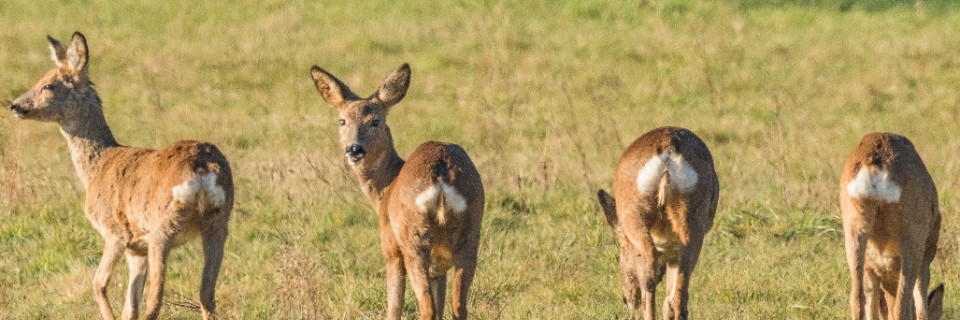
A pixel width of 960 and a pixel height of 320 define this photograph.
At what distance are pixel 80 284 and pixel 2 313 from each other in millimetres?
630

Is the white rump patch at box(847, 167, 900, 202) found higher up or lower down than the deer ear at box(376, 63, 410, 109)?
lower down

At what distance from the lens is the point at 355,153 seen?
25.6 feet

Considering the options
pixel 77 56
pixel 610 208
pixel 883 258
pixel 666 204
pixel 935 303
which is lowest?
pixel 935 303

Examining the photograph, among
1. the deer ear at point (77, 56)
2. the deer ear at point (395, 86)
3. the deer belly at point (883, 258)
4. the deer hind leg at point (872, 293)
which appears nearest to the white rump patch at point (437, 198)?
the deer ear at point (395, 86)

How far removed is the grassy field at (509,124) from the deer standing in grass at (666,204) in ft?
2.72

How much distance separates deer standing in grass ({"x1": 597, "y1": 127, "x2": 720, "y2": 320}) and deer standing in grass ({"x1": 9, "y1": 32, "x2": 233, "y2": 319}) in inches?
87.5

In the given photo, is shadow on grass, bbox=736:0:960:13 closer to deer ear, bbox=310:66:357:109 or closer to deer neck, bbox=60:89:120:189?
deer ear, bbox=310:66:357:109

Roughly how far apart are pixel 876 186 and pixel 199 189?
3.55 m

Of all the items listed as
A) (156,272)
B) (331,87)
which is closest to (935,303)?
(331,87)

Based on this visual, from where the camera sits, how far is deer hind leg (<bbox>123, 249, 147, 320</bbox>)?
784 centimetres

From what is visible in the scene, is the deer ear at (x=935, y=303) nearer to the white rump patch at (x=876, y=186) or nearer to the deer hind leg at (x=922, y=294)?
the deer hind leg at (x=922, y=294)

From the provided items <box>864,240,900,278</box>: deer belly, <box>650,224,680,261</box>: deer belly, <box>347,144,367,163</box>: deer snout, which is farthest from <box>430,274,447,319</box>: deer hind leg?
<box>864,240,900,278</box>: deer belly

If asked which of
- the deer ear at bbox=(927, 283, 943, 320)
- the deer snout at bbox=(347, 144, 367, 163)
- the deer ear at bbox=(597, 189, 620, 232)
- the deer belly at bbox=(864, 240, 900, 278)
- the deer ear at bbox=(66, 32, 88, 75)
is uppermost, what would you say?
the deer ear at bbox=(66, 32, 88, 75)

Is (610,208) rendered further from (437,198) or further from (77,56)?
(77,56)
